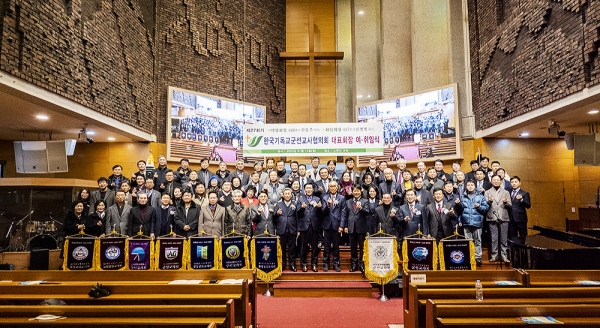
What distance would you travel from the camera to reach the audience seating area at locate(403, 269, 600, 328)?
8.48ft

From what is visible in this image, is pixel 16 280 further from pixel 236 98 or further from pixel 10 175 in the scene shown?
pixel 236 98

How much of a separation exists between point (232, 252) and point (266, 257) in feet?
1.80

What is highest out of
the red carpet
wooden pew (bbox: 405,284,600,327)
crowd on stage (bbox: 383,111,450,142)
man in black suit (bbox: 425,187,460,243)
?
crowd on stage (bbox: 383,111,450,142)

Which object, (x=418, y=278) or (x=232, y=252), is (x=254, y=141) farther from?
(x=418, y=278)

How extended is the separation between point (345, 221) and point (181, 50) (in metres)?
6.86

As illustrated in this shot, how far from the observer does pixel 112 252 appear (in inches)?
226

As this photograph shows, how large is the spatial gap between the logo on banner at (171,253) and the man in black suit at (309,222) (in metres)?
2.00

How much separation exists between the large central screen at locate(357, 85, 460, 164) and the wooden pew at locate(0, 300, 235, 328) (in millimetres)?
8293

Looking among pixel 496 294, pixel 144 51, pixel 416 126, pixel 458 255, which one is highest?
pixel 144 51

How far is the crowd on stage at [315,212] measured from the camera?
20.6 ft

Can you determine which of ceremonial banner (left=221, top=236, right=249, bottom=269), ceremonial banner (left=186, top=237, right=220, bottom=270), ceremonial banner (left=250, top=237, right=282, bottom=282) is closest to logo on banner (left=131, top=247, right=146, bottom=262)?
ceremonial banner (left=186, top=237, right=220, bottom=270)

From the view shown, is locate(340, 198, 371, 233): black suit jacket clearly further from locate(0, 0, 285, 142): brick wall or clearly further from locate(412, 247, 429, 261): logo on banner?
locate(0, 0, 285, 142): brick wall

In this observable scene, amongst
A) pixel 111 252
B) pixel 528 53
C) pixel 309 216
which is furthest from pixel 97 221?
pixel 528 53

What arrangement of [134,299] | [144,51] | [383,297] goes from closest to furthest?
[134,299] < [383,297] < [144,51]
